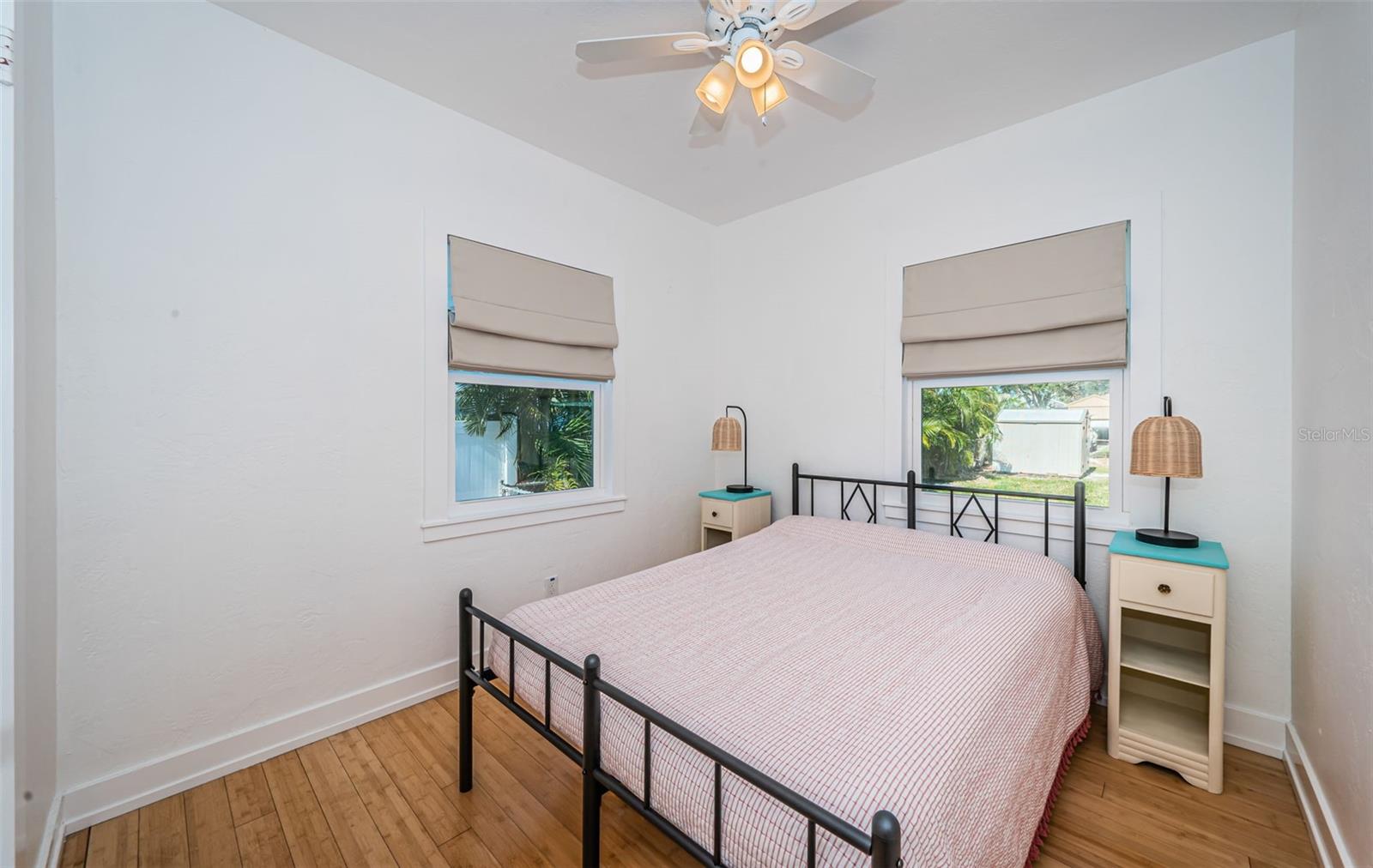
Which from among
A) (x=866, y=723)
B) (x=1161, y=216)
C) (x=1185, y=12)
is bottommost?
(x=866, y=723)

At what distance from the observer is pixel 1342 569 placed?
1503 millimetres

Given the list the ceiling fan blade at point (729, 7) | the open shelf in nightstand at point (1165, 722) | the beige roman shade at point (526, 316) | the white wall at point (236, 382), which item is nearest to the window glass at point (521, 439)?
the beige roman shade at point (526, 316)

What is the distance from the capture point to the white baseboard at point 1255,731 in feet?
6.59

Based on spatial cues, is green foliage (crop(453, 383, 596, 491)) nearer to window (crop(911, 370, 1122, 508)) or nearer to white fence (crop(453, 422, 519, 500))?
white fence (crop(453, 422, 519, 500))

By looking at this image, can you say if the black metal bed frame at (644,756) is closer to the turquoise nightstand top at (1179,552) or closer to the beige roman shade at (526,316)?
the turquoise nightstand top at (1179,552)

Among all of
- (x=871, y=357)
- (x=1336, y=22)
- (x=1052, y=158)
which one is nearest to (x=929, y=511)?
(x=871, y=357)

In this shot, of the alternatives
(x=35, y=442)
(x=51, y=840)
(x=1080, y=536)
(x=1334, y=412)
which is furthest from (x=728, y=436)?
(x=51, y=840)

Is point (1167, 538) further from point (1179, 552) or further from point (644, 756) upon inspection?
point (644, 756)

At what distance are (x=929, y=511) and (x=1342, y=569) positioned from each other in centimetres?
150

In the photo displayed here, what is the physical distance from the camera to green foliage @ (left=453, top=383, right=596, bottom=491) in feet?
8.93

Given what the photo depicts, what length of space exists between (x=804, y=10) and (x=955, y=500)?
2.33 meters

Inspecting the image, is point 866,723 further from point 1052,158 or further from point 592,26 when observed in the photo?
point 1052,158

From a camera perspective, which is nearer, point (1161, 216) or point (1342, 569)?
point (1342, 569)

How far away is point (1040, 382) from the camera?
103 inches
